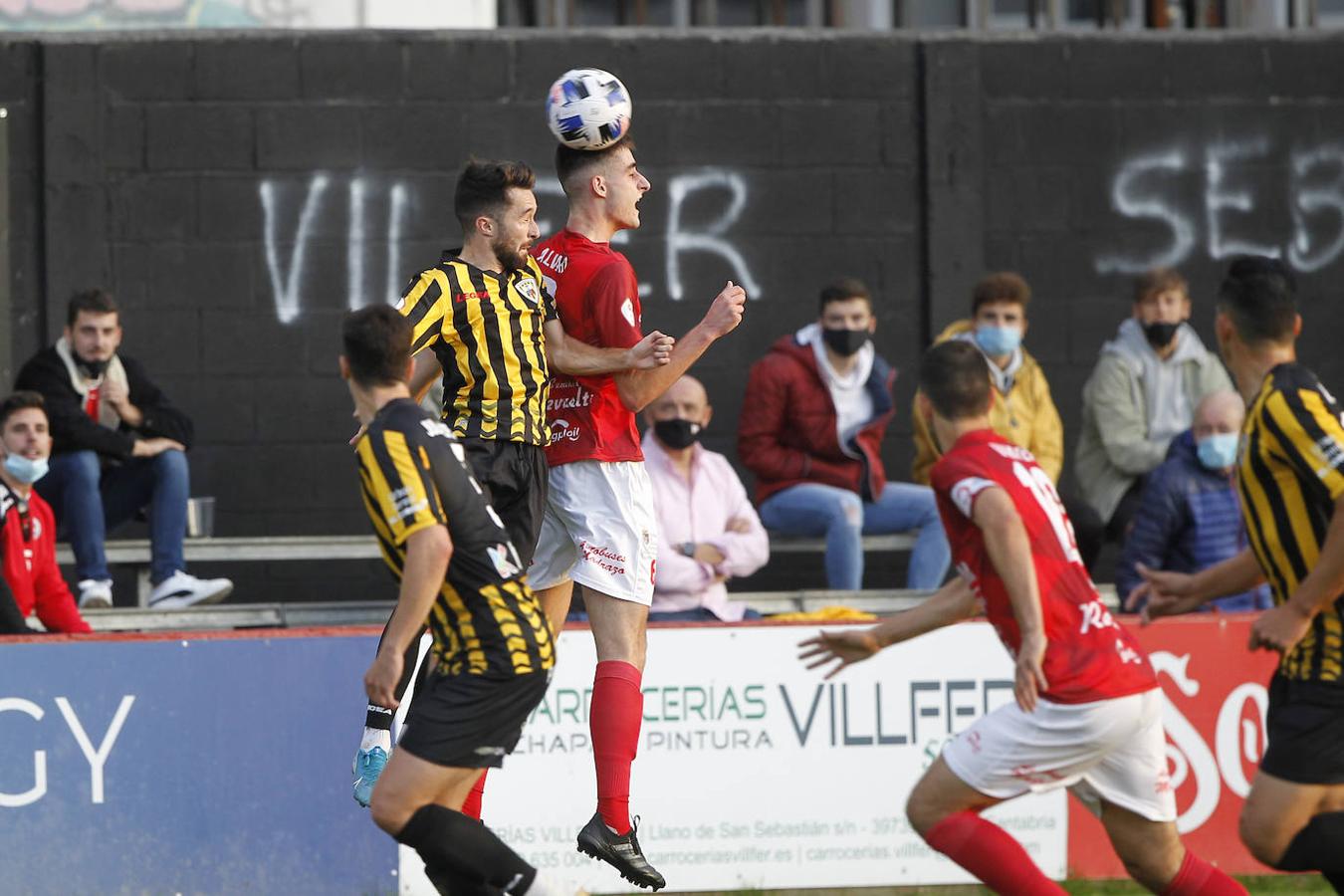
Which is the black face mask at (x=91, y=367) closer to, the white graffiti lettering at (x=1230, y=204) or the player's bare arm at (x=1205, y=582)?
the white graffiti lettering at (x=1230, y=204)

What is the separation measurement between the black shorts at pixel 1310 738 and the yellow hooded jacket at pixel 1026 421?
4.18 meters

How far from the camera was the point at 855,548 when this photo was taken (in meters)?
9.27

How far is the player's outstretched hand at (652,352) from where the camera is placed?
5.86 meters

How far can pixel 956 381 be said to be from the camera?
17.7 ft

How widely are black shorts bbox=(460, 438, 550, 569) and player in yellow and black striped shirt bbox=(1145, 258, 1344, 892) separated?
1979 millimetres

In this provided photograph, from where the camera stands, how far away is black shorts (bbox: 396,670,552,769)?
17.1ft

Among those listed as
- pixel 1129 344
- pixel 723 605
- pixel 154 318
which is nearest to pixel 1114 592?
pixel 1129 344

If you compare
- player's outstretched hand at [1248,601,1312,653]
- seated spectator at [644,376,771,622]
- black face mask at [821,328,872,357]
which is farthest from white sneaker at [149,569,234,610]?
player's outstretched hand at [1248,601,1312,653]

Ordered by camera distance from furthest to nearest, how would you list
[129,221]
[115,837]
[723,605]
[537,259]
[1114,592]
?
[129,221], [1114,592], [723,605], [115,837], [537,259]

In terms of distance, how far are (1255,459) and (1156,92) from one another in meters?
5.83

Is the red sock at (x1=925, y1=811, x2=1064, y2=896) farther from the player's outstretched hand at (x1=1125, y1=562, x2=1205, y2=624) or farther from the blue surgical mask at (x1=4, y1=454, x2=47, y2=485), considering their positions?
the blue surgical mask at (x1=4, y1=454, x2=47, y2=485)

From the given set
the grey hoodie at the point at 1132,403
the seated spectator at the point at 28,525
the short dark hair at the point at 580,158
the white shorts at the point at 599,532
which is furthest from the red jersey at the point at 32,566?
the grey hoodie at the point at 1132,403

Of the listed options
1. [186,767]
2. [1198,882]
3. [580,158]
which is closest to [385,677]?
[580,158]

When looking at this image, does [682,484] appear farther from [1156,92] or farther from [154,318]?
[1156,92]
